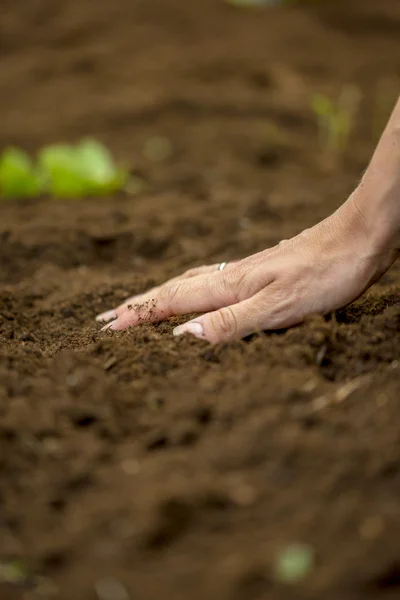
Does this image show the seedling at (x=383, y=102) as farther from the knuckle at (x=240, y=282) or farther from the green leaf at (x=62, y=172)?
the knuckle at (x=240, y=282)

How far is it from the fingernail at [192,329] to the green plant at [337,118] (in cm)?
201

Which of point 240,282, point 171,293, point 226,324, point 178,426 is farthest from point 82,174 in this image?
point 178,426

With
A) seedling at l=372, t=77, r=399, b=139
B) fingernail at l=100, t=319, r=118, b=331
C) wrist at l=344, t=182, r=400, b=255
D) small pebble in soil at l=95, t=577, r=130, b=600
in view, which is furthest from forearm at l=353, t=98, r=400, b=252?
seedling at l=372, t=77, r=399, b=139

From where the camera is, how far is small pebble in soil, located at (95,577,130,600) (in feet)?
3.26

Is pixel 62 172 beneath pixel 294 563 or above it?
beneath

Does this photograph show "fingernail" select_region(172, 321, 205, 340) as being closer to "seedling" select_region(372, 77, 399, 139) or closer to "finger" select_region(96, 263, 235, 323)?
"finger" select_region(96, 263, 235, 323)

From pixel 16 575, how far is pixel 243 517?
0.33 meters

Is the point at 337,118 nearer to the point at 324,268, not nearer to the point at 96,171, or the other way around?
the point at 96,171

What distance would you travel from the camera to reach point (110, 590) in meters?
1.00

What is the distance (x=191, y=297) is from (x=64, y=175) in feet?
5.20

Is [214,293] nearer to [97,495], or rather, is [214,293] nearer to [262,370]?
[262,370]

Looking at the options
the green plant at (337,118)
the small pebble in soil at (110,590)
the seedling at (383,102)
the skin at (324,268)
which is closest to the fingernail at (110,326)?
the skin at (324,268)

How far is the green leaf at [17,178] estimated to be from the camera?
3.09 m

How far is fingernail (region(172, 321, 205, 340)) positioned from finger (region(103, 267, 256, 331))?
12 cm
